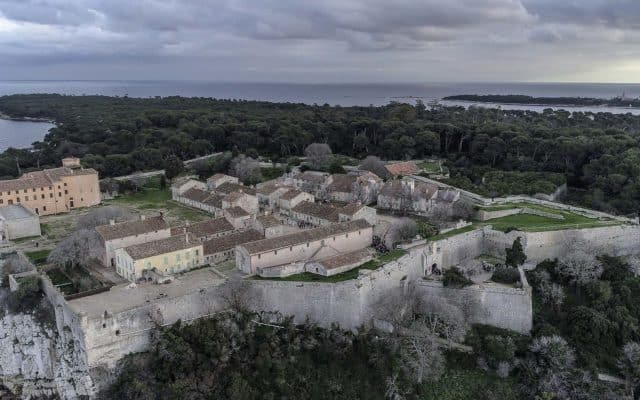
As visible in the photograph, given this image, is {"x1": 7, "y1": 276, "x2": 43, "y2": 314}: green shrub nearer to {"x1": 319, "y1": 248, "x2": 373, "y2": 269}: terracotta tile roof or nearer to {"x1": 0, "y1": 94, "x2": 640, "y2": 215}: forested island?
{"x1": 319, "y1": 248, "x2": 373, "y2": 269}: terracotta tile roof

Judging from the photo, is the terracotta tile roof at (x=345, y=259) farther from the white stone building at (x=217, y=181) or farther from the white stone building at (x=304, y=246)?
the white stone building at (x=217, y=181)

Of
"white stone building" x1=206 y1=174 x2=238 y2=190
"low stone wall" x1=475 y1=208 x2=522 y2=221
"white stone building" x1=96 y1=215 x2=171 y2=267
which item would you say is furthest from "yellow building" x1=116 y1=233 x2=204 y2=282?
"low stone wall" x1=475 y1=208 x2=522 y2=221

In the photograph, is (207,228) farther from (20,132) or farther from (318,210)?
(20,132)

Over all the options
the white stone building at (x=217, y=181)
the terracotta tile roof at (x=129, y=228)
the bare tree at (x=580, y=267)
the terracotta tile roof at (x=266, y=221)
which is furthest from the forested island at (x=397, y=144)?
the terracotta tile roof at (x=129, y=228)

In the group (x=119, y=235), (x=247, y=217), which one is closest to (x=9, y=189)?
(x=119, y=235)

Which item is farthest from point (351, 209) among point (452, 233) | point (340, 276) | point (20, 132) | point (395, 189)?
point (20, 132)
